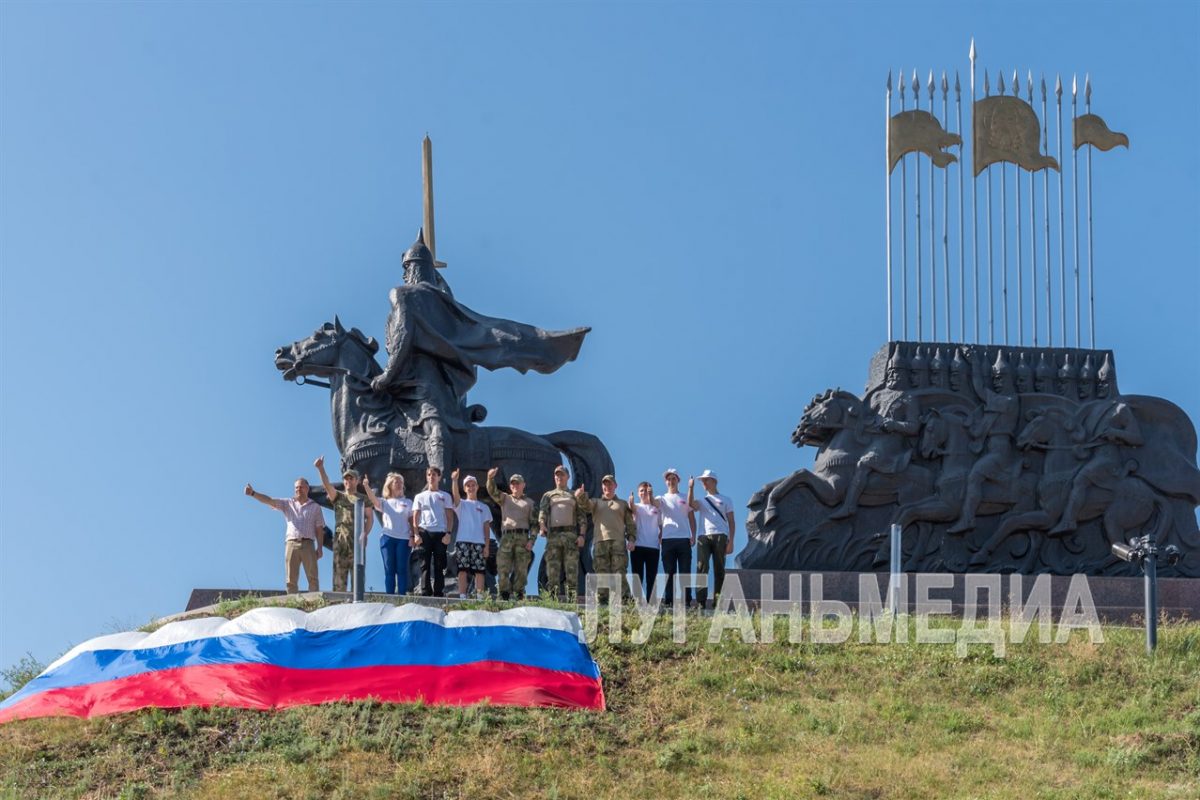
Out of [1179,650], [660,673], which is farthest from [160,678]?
[1179,650]

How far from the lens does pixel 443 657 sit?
47.3 ft

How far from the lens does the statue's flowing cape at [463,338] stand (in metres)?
21.0

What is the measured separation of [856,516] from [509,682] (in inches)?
296

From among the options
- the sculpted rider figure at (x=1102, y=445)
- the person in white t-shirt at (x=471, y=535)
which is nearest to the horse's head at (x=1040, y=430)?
the sculpted rider figure at (x=1102, y=445)

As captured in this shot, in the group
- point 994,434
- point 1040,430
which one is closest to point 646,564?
point 994,434

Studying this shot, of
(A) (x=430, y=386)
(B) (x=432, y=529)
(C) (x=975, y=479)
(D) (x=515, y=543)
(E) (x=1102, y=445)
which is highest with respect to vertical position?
(A) (x=430, y=386)

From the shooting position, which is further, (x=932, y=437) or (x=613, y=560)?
(x=932, y=437)

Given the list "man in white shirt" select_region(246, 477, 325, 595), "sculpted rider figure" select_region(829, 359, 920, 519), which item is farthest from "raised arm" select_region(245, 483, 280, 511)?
"sculpted rider figure" select_region(829, 359, 920, 519)

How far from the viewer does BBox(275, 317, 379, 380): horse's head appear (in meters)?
21.2

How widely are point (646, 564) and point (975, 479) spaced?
5234mm

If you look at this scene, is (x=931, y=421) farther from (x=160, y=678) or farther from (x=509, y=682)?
(x=160, y=678)

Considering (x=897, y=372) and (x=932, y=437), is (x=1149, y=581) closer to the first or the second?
(x=932, y=437)

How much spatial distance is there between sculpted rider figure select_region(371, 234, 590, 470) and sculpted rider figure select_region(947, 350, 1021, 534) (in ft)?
15.3

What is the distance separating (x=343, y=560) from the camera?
18016 mm
